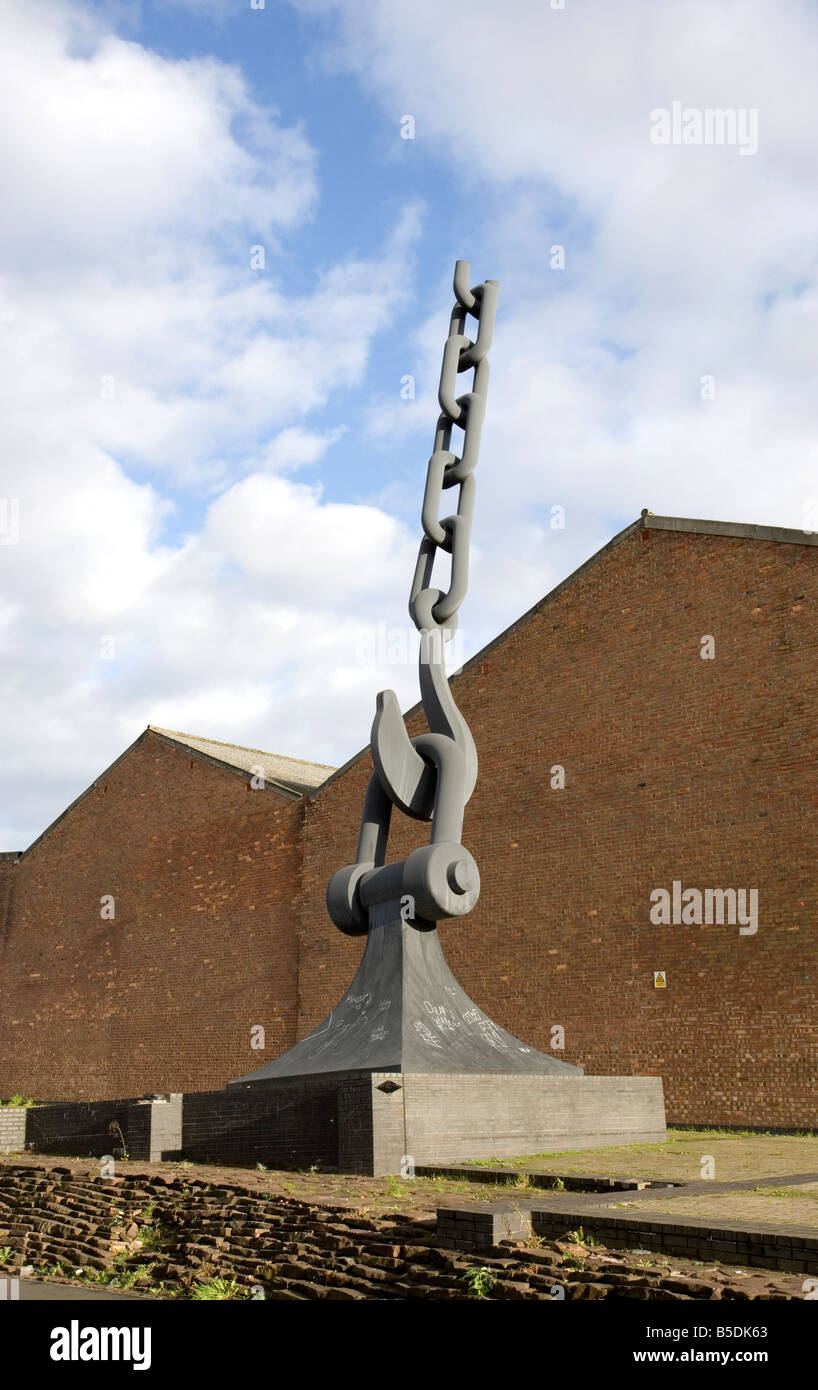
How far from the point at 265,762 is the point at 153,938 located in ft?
13.5

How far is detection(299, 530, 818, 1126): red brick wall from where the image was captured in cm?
1477

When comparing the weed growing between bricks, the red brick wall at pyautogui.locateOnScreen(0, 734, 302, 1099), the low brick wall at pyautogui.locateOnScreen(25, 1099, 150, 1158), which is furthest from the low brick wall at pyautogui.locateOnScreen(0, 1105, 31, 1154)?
the red brick wall at pyautogui.locateOnScreen(0, 734, 302, 1099)

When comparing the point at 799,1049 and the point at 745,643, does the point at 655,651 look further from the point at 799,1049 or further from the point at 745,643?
the point at 799,1049

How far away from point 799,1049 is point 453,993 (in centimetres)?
511

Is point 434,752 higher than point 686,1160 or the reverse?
higher

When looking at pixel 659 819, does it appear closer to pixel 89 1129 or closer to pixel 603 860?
pixel 603 860

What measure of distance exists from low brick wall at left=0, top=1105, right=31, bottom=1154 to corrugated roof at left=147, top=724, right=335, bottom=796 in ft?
29.6

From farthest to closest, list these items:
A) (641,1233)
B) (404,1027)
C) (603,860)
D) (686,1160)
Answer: (603,860), (404,1027), (686,1160), (641,1233)

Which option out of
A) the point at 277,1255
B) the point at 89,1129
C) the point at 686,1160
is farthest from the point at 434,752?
the point at 277,1255

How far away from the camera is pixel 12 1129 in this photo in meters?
13.8

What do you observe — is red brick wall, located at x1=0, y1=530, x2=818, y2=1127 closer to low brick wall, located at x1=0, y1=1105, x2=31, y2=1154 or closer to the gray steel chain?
the gray steel chain

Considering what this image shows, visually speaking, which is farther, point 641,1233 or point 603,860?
point 603,860

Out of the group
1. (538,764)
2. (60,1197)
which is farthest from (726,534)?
(60,1197)

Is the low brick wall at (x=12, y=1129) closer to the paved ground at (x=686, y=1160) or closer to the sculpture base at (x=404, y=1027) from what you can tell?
the sculpture base at (x=404, y=1027)
